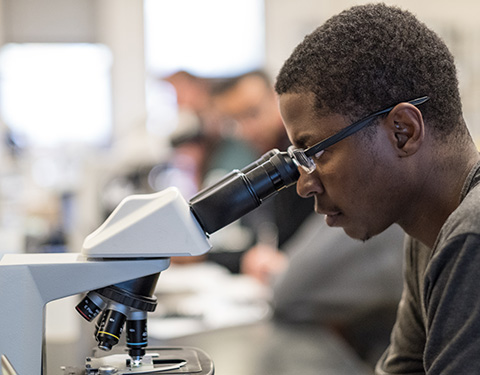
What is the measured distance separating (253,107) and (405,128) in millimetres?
2120

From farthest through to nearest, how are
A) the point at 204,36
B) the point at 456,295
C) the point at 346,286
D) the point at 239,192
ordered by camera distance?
1. the point at 204,36
2. the point at 346,286
3. the point at 239,192
4. the point at 456,295

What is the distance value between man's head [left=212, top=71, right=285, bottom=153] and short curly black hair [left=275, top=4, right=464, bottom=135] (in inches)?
76.9

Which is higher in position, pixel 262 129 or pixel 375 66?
pixel 375 66

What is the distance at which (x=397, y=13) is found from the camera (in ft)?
2.86

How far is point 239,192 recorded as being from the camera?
818mm

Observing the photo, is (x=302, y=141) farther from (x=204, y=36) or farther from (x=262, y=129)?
(x=204, y=36)

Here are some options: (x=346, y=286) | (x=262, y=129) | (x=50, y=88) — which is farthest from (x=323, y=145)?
(x=50, y=88)

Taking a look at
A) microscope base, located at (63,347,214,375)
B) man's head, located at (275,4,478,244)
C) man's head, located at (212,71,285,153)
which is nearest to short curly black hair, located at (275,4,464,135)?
man's head, located at (275,4,478,244)

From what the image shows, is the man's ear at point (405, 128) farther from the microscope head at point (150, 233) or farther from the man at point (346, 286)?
the man at point (346, 286)

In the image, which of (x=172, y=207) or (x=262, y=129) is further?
(x=262, y=129)

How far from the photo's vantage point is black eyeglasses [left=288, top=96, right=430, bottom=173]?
0.84m

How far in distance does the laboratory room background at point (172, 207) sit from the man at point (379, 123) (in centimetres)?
7

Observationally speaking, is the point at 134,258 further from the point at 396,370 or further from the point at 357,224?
the point at 396,370

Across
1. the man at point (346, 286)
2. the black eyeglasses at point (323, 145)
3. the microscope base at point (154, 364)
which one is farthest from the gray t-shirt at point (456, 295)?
the man at point (346, 286)
